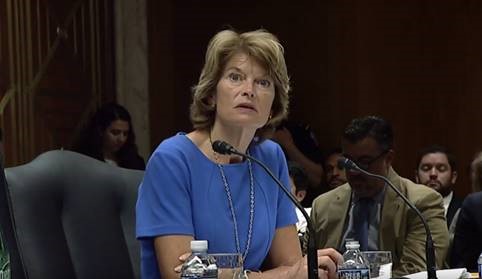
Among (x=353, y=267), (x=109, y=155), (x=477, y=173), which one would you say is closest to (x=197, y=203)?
(x=353, y=267)

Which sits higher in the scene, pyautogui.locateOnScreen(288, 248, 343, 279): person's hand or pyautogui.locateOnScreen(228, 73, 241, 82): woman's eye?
pyautogui.locateOnScreen(228, 73, 241, 82): woman's eye

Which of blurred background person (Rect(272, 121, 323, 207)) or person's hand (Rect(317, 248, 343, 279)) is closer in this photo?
Answer: person's hand (Rect(317, 248, 343, 279))

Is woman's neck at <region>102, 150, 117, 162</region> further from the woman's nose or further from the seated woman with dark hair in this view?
the woman's nose

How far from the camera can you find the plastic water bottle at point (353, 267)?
9.10 ft

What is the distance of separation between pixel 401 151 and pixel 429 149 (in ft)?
5.14

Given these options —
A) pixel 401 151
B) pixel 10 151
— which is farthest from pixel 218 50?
pixel 401 151

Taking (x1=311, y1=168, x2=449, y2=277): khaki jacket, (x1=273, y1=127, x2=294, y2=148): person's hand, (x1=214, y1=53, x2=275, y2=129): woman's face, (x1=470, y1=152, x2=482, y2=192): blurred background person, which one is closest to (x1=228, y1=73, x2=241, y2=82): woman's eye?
(x1=214, y1=53, x2=275, y2=129): woman's face

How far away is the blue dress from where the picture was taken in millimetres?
2902

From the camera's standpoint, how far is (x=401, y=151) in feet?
26.6

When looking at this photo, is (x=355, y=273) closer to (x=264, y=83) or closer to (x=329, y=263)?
(x=329, y=263)

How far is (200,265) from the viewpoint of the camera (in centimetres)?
252

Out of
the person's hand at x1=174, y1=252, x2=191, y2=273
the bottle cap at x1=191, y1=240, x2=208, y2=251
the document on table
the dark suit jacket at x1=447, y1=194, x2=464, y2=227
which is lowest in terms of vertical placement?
the dark suit jacket at x1=447, y1=194, x2=464, y2=227

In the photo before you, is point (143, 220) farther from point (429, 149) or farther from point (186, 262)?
point (429, 149)

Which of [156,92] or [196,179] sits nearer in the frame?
[196,179]
